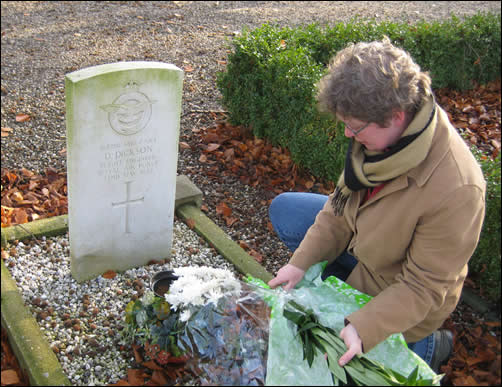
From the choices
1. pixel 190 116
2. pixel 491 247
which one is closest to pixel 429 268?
pixel 491 247

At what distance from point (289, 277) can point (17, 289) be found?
1.56 meters

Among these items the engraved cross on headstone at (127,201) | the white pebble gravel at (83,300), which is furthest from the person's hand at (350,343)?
the engraved cross on headstone at (127,201)

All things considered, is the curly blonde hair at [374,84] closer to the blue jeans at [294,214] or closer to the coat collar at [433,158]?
the coat collar at [433,158]

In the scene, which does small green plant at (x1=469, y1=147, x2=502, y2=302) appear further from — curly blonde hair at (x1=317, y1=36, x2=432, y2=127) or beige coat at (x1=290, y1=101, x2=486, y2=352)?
curly blonde hair at (x1=317, y1=36, x2=432, y2=127)

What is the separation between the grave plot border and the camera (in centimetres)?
256

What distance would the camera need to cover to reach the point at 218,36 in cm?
722

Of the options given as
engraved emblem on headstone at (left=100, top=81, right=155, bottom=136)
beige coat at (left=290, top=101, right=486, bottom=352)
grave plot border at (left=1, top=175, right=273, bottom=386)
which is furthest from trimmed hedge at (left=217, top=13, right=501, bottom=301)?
engraved emblem on headstone at (left=100, top=81, right=155, bottom=136)

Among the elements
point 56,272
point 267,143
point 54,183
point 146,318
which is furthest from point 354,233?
point 54,183

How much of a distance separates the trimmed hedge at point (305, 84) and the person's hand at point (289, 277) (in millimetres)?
1337

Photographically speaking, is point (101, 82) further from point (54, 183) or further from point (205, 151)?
point (205, 151)

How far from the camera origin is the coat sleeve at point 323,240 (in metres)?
2.69

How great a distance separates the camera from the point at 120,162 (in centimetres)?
301

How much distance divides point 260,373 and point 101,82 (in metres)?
1.61

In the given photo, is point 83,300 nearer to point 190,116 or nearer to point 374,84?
point 374,84
